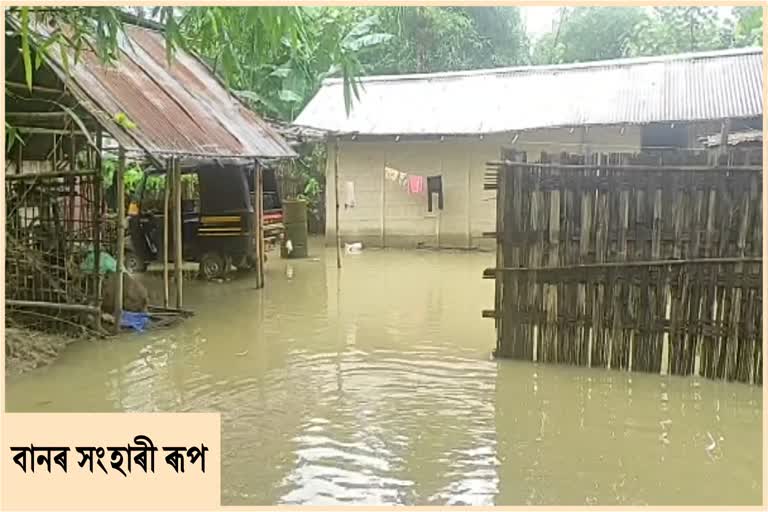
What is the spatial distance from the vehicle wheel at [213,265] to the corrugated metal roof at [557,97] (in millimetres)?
5501

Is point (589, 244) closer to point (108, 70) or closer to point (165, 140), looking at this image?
point (165, 140)

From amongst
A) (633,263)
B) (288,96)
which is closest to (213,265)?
(633,263)

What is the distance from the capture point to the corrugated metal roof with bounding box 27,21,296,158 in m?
9.02

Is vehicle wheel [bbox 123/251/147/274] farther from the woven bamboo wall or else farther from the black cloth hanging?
the woven bamboo wall

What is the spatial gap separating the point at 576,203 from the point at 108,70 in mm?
6208

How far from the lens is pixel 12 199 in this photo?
9.15 metres

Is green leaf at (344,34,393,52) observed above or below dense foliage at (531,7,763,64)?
below

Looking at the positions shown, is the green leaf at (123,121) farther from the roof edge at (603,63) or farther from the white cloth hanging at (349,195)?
the white cloth hanging at (349,195)

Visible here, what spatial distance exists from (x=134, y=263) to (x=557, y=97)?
29.8ft

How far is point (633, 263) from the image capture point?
690 cm

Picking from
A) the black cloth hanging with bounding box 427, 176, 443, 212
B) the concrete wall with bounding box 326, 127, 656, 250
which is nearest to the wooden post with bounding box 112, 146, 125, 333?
the concrete wall with bounding box 326, 127, 656, 250

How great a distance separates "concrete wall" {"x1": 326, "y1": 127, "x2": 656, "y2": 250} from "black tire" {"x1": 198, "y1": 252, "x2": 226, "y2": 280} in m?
5.47

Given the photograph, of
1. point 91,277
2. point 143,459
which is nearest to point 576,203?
point 143,459

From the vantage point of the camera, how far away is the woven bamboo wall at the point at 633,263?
260 inches
